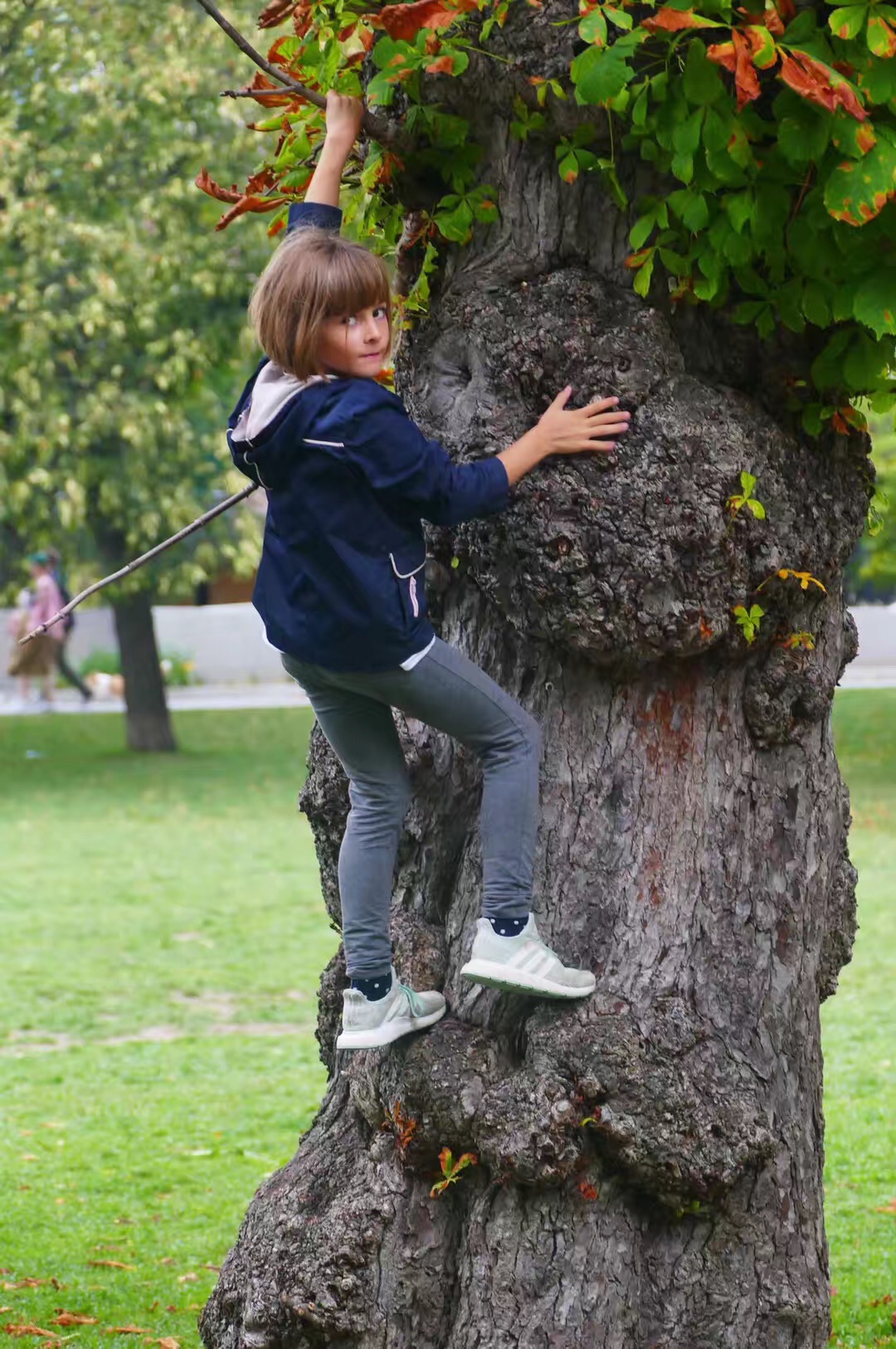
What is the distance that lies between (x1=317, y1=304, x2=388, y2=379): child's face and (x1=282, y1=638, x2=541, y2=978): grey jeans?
0.60 m

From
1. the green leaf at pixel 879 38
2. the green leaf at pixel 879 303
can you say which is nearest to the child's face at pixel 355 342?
the green leaf at pixel 879 303

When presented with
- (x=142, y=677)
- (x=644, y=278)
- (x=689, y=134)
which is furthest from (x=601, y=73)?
(x=142, y=677)

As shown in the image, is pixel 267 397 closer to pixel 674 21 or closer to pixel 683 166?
pixel 683 166

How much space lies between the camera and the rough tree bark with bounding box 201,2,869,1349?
341 cm

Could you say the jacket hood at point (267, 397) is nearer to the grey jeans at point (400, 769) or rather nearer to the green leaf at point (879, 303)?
the grey jeans at point (400, 769)

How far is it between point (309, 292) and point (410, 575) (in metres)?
0.60

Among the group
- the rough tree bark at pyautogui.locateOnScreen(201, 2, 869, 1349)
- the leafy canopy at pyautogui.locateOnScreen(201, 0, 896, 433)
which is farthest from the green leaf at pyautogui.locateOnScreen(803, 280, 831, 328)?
the rough tree bark at pyautogui.locateOnScreen(201, 2, 869, 1349)

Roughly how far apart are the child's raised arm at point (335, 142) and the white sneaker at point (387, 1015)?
1.73 metres

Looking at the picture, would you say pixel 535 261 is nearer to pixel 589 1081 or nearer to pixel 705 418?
pixel 705 418

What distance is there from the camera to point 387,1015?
3.56 meters

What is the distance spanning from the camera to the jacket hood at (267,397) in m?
3.39

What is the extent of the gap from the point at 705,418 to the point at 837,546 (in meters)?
0.46

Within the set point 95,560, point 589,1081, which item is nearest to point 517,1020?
point 589,1081

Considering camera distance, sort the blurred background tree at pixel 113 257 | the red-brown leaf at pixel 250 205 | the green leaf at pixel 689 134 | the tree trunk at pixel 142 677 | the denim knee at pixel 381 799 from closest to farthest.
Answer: the green leaf at pixel 689 134
the denim knee at pixel 381 799
the red-brown leaf at pixel 250 205
the blurred background tree at pixel 113 257
the tree trunk at pixel 142 677
